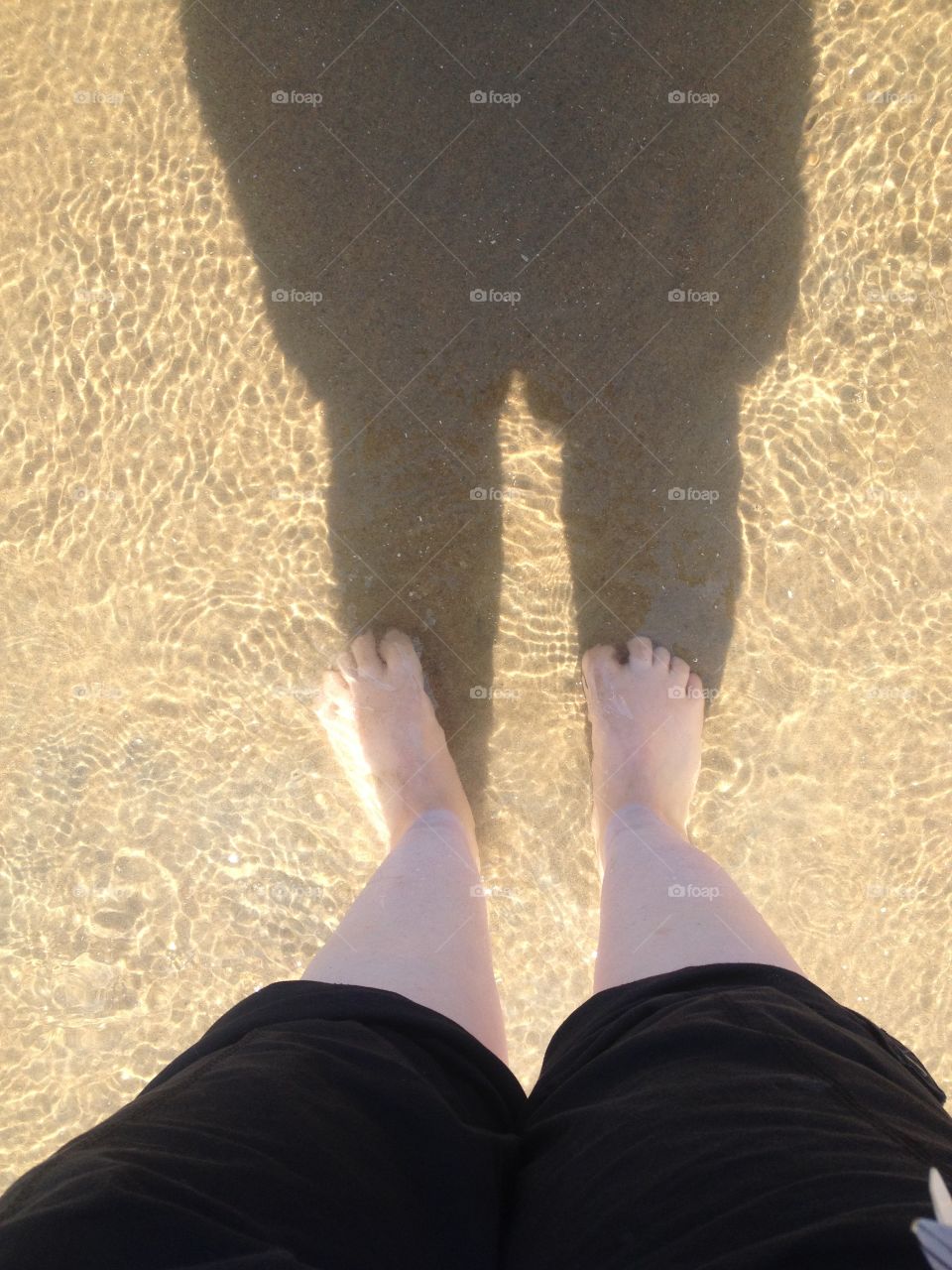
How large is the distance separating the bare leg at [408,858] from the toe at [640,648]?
0.60 m

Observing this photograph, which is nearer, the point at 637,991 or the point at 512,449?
the point at 637,991

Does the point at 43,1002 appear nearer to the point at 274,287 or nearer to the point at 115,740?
the point at 115,740

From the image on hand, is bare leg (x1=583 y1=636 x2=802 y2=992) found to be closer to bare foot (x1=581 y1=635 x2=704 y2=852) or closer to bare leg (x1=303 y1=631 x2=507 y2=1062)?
bare foot (x1=581 y1=635 x2=704 y2=852)

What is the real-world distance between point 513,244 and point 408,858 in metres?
1.66

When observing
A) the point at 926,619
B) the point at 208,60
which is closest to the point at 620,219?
the point at 208,60

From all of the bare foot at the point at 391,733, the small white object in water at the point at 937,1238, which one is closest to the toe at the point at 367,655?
the bare foot at the point at 391,733

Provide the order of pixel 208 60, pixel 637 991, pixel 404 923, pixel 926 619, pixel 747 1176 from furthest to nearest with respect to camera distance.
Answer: pixel 926 619 < pixel 208 60 < pixel 404 923 < pixel 637 991 < pixel 747 1176

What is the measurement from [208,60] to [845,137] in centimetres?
174

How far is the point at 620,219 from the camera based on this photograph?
2.24m

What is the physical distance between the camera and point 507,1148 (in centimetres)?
134

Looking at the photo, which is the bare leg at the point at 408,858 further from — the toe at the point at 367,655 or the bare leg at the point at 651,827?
the bare leg at the point at 651,827

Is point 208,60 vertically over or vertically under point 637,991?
over

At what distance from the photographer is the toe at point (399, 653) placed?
234 centimetres

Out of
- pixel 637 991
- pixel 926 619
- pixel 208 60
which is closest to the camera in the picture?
pixel 637 991
